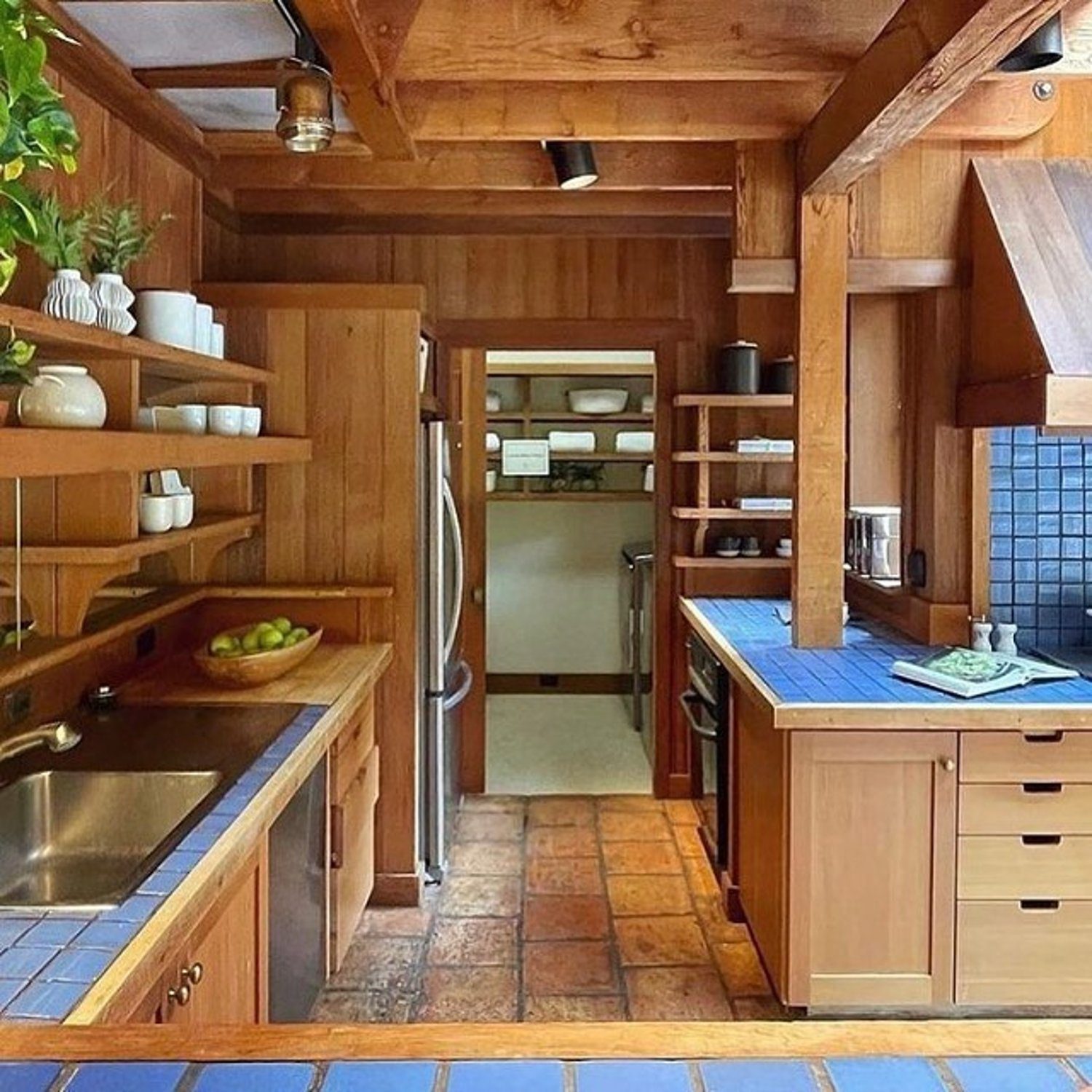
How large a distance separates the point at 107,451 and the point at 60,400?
12 centimetres

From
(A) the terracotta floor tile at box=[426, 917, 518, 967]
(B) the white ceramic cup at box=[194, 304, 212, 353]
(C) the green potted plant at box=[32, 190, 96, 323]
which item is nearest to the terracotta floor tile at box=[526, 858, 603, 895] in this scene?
(A) the terracotta floor tile at box=[426, 917, 518, 967]

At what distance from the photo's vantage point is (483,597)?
4.88m

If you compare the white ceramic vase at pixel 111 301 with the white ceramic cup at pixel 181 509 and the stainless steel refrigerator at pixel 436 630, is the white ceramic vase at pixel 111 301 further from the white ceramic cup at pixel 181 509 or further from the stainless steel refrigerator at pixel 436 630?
the stainless steel refrigerator at pixel 436 630

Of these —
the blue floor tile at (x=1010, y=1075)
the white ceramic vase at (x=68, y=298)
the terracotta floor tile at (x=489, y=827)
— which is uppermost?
the white ceramic vase at (x=68, y=298)

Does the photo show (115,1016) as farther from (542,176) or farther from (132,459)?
(542,176)

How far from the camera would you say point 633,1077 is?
924 mm

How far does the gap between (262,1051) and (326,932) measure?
1930 millimetres

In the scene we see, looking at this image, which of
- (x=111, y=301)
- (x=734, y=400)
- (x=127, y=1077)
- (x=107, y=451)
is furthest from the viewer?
(x=734, y=400)

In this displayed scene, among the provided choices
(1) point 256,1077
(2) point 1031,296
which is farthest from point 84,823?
(2) point 1031,296

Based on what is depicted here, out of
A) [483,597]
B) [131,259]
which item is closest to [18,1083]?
[131,259]

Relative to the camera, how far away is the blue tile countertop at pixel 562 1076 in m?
0.91

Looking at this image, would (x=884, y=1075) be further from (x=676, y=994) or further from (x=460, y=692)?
(x=460, y=692)

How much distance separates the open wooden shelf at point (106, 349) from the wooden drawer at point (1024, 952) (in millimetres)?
2315

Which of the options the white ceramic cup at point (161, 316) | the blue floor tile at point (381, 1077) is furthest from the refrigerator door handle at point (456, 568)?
the blue floor tile at point (381, 1077)
